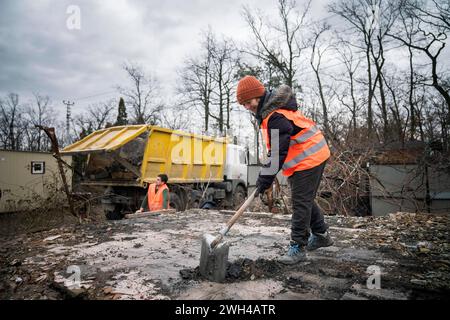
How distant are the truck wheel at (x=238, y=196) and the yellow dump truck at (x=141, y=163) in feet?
4.94

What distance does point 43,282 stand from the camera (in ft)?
7.16

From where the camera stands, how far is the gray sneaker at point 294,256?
248 centimetres

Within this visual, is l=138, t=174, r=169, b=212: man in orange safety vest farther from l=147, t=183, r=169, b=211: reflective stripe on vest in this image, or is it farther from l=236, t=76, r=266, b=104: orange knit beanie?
l=236, t=76, r=266, b=104: orange knit beanie

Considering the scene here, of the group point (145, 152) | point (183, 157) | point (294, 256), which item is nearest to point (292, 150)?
point (294, 256)

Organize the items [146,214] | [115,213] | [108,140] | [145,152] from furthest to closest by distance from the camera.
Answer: [115,213] < [145,152] < [108,140] < [146,214]

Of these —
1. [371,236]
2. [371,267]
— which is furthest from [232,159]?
[371,267]

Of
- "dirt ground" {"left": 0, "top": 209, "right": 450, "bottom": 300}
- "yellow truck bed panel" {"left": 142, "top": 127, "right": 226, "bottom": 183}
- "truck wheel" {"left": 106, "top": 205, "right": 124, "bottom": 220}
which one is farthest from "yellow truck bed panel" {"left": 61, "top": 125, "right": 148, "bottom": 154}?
"dirt ground" {"left": 0, "top": 209, "right": 450, "bottom": 300}

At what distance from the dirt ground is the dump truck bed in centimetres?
288

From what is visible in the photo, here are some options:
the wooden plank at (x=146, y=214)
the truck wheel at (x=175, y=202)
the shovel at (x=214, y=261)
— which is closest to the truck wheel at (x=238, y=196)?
the truck wheel at (x=175, y=202)

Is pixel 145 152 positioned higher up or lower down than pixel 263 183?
higher up

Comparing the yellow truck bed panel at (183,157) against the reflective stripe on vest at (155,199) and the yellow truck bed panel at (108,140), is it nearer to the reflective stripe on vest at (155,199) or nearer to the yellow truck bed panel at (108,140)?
the yellow truck bed panel at (108,140)

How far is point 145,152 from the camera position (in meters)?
7.08

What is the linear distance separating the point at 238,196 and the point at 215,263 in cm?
921

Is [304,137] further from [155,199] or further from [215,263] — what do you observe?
[155,199]
